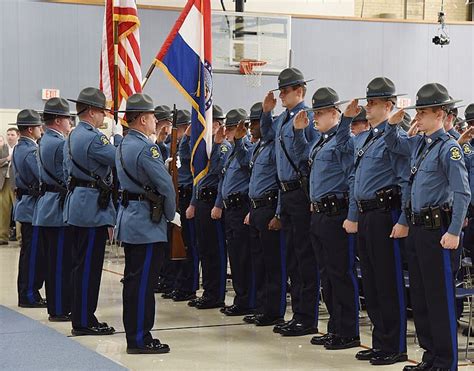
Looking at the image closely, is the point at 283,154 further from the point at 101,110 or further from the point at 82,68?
the point at 82,68

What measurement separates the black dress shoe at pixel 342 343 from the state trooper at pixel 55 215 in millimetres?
2403

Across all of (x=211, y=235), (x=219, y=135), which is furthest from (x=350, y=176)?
(x=211, y=235)

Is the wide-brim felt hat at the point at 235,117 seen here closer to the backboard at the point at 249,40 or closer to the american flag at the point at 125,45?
the american flag at the point at 125,45

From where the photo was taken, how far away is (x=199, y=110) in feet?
26.2

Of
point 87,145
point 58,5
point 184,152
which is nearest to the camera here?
point 87,145

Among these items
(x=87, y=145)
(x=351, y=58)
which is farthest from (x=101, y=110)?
(x=351, y=58)

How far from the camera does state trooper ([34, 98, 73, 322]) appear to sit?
7574mm

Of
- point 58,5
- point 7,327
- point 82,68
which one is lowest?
point 7,327

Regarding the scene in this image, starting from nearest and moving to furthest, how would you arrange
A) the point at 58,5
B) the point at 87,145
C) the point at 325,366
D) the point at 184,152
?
the point at 325,366, the point at 87,145, the point at 184,152, the point at 58,5

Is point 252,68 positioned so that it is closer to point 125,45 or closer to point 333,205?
point 125,45

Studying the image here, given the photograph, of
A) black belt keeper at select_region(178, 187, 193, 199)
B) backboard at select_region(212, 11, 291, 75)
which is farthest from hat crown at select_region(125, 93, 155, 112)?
backboard at select_region(212, 11, 291, 75)

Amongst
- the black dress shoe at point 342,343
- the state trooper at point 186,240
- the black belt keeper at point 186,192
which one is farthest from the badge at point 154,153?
the black belt keeper at point 186,192

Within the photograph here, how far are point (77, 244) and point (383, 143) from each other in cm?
257

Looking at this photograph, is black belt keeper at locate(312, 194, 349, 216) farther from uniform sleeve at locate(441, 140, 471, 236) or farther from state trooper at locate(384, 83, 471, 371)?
uniform sleeve at locate(441, 140, 471, 236)
